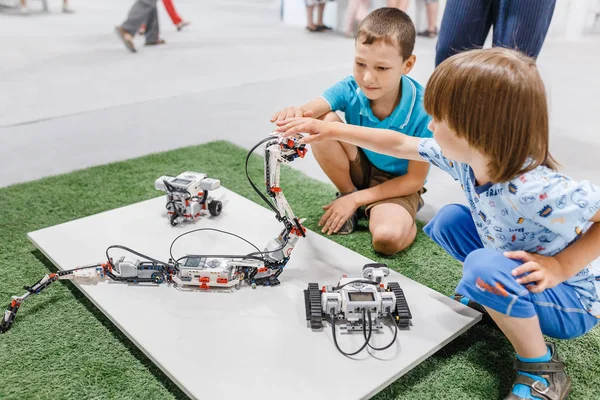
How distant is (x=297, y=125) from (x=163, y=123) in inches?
66.7

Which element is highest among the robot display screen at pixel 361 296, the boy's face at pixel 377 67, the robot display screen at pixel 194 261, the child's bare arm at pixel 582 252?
the boy's face at pixel 377 67

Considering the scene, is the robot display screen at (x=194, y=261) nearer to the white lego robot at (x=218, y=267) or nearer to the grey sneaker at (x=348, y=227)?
the white lego robot at (x=218, y=267)

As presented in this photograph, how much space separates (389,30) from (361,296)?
802 millimetres

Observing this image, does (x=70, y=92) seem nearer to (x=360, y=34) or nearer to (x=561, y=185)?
(x=360, y=34)

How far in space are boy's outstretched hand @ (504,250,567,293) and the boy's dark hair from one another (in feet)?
2.61

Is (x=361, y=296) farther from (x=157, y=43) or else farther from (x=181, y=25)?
(x=181, y=25)

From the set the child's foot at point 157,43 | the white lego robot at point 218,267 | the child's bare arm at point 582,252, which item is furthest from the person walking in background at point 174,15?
the child's bare arm at point 582,252

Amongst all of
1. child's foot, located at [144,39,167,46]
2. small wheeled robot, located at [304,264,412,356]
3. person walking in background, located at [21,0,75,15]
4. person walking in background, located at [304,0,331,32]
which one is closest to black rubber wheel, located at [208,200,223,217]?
small wheeled robot, located at [304,264,412,356]

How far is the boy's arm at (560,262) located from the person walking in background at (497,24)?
0.90 metres

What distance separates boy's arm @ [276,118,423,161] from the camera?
1.35 meters

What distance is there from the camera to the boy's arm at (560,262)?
1004mm

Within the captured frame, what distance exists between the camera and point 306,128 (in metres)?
1.34

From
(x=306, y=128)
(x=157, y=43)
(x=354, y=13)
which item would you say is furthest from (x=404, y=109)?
(x=354, y=13)

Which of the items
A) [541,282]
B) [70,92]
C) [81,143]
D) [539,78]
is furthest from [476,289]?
[70,92]
